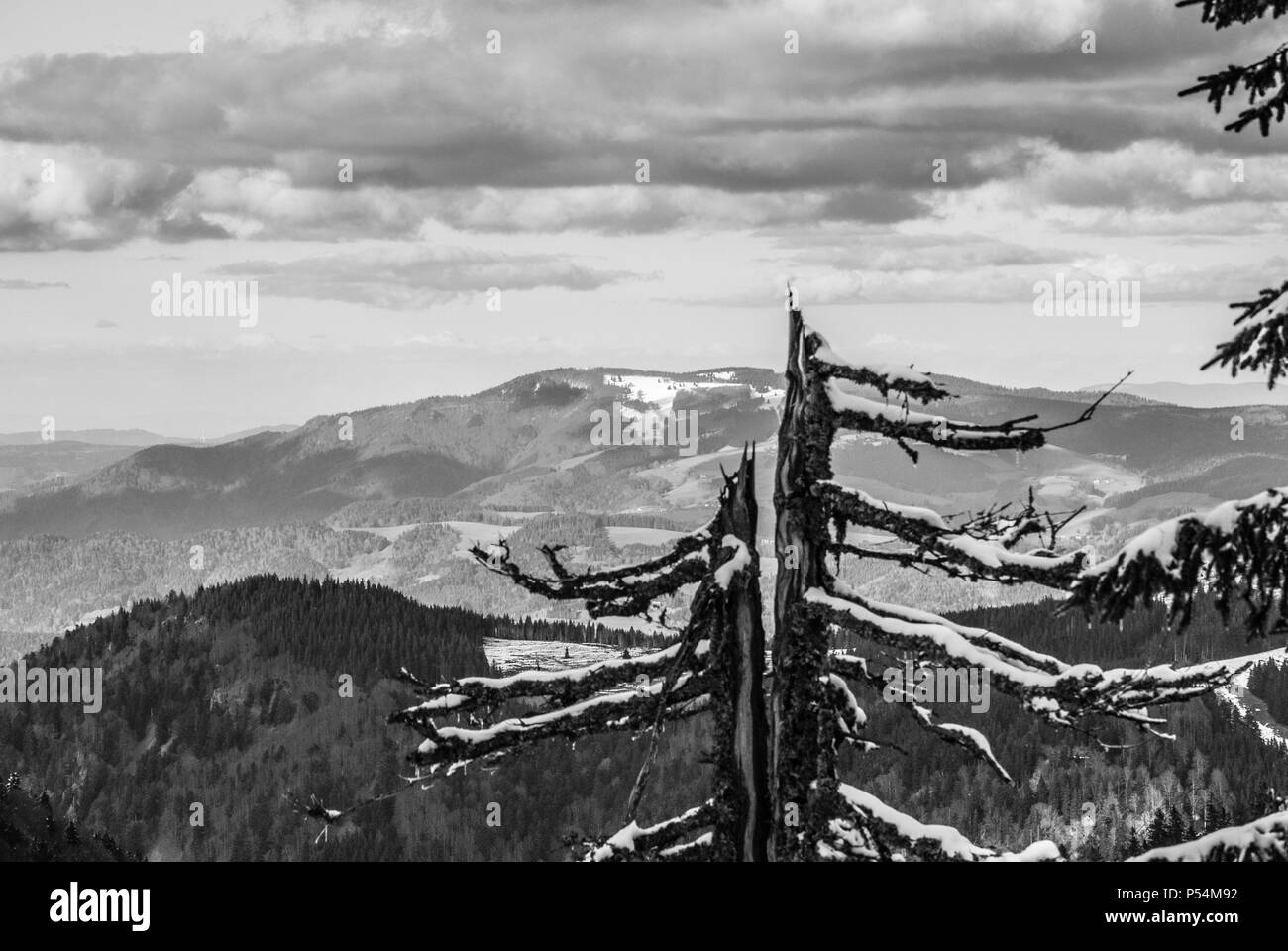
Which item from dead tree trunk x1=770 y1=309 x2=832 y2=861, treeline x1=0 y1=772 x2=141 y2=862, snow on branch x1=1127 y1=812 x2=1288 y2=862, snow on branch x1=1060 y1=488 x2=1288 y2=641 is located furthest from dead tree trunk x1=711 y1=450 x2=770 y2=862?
treeline x1=0 y1=772 x2=141 y2=862

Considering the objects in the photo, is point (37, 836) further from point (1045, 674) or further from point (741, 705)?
point (1045, 674)

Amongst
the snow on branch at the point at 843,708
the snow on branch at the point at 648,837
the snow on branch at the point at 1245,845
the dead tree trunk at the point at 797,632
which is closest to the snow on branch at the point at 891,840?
the dead tree trunk at the point at 797,632

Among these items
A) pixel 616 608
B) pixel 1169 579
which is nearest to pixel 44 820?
pixel 616 608

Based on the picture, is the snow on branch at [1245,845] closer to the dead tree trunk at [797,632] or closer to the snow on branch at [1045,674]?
the snow on branch at [1045,674]

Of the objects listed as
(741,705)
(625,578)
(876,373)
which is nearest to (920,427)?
(876,373)

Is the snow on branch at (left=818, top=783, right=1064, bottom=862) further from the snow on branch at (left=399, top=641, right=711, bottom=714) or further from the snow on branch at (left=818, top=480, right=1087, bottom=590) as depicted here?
the snow on branch at (left=818, top=480, right=1087, bottom=590)
